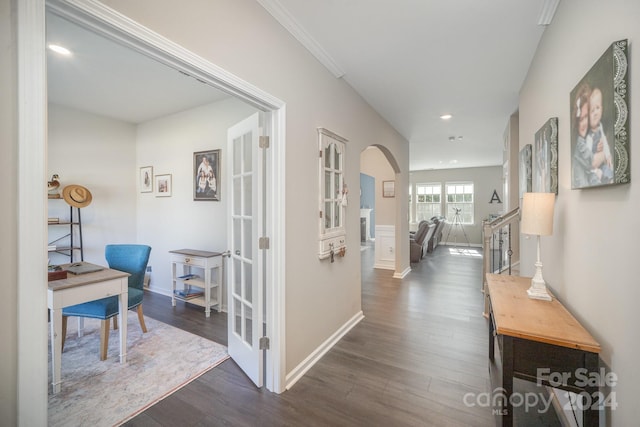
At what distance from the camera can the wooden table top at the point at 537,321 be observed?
1146 mm

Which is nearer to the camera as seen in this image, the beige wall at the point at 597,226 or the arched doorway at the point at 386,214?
the beige wall at the point at 597,226

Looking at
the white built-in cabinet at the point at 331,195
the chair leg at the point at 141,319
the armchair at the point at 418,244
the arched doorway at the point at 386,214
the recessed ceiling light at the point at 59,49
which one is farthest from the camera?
the armchair at the point at 418,244

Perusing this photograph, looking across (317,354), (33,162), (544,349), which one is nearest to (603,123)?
(544,349)

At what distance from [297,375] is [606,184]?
86.6 inches

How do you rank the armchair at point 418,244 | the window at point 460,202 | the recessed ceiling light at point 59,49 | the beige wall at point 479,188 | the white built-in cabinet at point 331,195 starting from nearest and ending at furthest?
A: the recessed ceiling light at point 59,49, the white built-in cabinet at point 331,195, the armchair at point 418,244, the beige wall at point 479,188, the window at point 460,202

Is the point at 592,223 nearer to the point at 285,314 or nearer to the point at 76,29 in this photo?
the point at 285,314

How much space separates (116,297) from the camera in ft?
7.91

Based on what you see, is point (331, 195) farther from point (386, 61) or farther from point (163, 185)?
point (163, 185)

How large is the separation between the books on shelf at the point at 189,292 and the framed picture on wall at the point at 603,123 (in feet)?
12.7

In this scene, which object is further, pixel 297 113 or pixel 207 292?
pixel 207 292

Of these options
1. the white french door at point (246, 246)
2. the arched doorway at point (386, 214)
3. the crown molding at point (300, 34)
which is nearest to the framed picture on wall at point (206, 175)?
the white french door at point (246, 246)

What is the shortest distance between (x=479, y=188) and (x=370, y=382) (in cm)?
928

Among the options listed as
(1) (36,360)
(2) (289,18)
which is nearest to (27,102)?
(1) (36,360)

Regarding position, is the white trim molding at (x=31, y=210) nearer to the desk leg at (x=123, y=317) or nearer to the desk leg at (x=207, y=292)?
the desk leg at (x=123, y=317)
